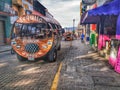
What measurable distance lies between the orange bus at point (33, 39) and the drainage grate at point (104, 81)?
3.45 m

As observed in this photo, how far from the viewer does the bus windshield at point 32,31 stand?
9.00m

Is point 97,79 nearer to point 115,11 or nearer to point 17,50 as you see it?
point 115,11

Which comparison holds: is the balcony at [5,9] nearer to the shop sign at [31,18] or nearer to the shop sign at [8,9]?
the shop sign at [8,9]

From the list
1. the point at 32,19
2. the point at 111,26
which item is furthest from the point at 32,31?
the point at 111,26

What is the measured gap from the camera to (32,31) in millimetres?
9414

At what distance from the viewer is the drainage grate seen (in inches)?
220

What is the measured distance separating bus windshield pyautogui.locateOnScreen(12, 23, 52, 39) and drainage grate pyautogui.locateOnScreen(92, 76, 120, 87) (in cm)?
388

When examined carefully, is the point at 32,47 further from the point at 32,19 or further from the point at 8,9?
the point at 8,9

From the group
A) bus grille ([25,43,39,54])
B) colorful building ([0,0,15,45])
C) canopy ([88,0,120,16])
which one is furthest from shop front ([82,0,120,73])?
colorful building ([0,0,15,45])

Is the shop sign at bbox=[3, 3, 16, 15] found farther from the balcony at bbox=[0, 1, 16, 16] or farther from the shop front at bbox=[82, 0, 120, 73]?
the shop front at bbox=[82, 0, 120, 73]

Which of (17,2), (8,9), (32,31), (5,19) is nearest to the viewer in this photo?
(32,31)

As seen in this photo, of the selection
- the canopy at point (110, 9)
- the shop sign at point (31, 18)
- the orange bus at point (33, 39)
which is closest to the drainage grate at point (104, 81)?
the canopy at point (110, 9)

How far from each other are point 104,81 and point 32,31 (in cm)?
529

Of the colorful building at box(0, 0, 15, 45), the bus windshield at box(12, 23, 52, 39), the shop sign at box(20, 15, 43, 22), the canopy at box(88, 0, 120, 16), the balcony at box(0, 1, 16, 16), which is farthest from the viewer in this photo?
the colorful building at box(0, 0, 15, 45)
